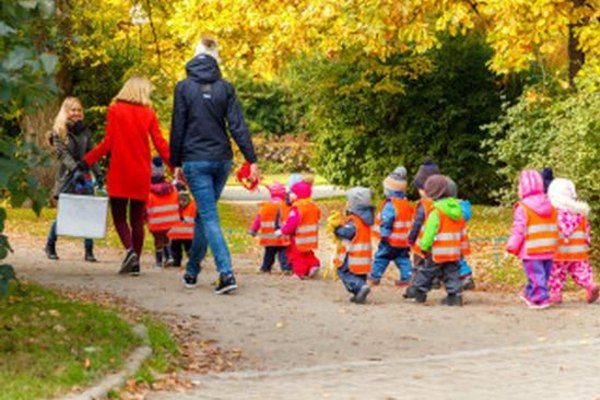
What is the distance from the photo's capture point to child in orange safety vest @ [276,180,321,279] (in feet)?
46.1

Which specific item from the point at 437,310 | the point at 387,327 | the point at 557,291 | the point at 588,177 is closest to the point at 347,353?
the point at 387,327

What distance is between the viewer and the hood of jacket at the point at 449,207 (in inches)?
473

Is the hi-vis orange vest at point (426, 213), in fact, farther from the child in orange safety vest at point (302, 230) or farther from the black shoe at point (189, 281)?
the black shoe at point (189, 281)

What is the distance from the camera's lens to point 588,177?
49.8 ft

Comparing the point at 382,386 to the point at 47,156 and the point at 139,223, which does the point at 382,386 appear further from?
the point at 139,223

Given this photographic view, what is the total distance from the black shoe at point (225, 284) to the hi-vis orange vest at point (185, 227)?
2.90 metres

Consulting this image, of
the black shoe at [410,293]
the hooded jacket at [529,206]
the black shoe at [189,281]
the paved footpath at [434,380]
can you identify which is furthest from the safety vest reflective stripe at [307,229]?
the paved footpath at [434,380]

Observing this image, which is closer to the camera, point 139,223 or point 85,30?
point 139,223

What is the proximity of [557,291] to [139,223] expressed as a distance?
13.8 ft

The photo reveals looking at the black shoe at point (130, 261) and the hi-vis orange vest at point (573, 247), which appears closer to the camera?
the hi-vis orange vest at point (573, 247)

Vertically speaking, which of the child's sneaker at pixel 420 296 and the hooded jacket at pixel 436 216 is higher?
the hooded jacket at pixel 436 216

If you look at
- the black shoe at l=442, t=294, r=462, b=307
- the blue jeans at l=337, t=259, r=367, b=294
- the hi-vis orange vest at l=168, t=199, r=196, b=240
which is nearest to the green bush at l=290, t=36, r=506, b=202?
the hi-vis orange vest at l=168, t=199, r=196, b=240

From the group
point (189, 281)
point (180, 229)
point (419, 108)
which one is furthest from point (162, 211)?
point (419, 108)

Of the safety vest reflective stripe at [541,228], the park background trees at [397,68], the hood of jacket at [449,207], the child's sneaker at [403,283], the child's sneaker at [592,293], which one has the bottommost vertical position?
the child's sneaker at [403,283]
